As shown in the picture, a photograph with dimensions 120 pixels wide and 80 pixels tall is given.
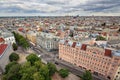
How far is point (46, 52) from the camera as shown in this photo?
119m

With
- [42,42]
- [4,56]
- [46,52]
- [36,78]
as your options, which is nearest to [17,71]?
[36,78]

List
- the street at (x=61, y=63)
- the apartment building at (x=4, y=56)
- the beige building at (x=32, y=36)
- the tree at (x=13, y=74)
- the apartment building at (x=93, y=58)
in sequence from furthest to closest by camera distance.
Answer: the beige building at (x=32, y=36)
the street at (x=61, y=63)
the apartment building at (x=4, y=56)
the apartment building at (x=93, y=58)
the tree at (x=13, y=74)

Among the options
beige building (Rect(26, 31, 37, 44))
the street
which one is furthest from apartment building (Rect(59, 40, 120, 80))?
beige building (Rect(26, 31, 37, 44))

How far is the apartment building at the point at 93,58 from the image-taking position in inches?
2751

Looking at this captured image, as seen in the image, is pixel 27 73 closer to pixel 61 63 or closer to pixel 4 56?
pixel 4 56

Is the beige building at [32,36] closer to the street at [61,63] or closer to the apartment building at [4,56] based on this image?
the street at [61,63]

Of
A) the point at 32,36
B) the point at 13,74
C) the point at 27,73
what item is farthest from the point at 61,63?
the point at 32,36

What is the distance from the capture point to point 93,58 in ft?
257

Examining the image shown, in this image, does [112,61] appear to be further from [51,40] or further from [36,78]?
[51,40]

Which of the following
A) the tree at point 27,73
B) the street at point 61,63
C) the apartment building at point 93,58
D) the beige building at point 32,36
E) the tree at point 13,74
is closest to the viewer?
the tree at point 27,73

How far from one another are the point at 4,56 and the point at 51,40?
49453 millimetres

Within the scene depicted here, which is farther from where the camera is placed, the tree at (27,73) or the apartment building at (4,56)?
the apartment building at (4,56)

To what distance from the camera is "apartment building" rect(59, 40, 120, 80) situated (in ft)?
229

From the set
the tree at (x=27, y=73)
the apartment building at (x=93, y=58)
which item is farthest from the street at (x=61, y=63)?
the tree at (x=27, y=73)
